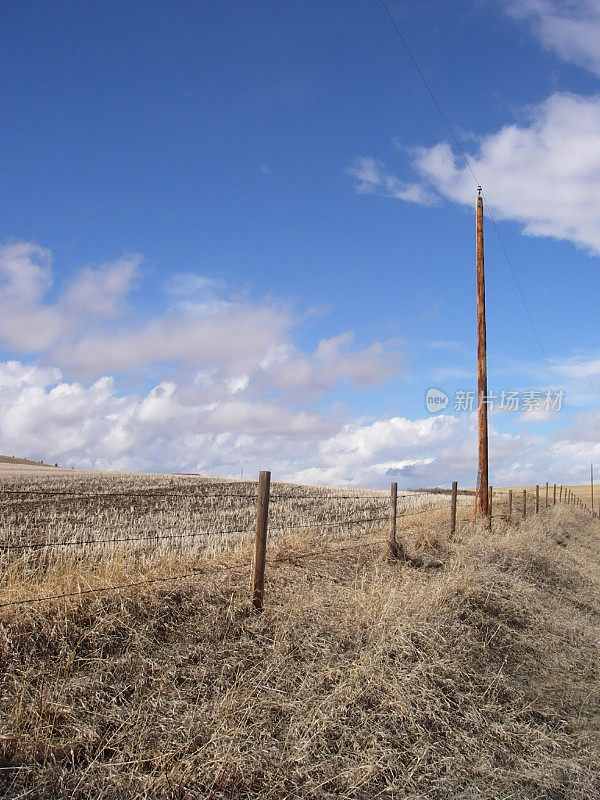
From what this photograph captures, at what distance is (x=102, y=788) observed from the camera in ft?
13.3

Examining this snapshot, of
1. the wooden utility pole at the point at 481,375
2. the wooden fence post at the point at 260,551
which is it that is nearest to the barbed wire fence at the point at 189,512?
the wooden fence post at the point at 260,551

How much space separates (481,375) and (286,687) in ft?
49.1

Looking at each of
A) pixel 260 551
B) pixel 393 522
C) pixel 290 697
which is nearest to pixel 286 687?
pixel 290 697

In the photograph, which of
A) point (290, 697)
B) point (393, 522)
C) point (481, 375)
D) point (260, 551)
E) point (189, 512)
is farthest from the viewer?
point (189, 512)

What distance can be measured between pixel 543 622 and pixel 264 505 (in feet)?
15.2

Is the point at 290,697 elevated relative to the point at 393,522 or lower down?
lower down

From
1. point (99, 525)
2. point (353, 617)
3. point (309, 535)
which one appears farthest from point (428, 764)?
point (99, 525)

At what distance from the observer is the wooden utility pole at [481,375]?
1828 cm

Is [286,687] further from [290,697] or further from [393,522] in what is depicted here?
[393,522]

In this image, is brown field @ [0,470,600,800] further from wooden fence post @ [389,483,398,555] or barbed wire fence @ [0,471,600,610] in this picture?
wooden fence post @ [389,483,398,555]

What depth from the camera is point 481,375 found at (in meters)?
18.9

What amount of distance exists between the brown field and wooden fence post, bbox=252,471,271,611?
0.19m

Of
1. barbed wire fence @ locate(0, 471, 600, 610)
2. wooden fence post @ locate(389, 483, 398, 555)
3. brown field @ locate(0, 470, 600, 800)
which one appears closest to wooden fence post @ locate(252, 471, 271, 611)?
barbed wire fence @ locate(0, 471, 600, 610)

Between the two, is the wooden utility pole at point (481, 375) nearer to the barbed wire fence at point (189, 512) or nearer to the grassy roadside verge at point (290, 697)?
the barbed wire fence at point (189, 512)
